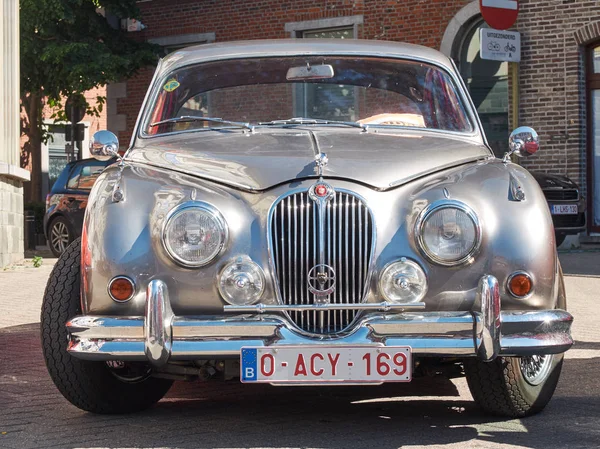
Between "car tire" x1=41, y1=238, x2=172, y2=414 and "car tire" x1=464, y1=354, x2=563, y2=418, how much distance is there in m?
1.50

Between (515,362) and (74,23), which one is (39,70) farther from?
(515,362)

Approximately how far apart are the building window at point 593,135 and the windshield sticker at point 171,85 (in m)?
14.0

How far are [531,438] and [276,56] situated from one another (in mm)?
2586

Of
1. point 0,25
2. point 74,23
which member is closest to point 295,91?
point 0,25

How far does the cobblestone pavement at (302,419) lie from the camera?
15.4 ft

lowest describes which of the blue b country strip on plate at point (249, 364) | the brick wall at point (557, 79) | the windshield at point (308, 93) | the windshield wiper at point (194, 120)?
the blue b country strip on plate at point (249, 364)

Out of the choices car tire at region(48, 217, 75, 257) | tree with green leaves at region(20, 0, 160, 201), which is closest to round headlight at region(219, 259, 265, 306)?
car tire at region(48, 217, 75, 257)

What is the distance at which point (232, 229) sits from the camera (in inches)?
181

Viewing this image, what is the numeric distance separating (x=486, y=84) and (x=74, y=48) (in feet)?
24.7

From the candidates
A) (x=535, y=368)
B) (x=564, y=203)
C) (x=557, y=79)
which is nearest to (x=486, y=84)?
(x=557, y=79)

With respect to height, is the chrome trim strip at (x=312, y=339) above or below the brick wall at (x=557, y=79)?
below

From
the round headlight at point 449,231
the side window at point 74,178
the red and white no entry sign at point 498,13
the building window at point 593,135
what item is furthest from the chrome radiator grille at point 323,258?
the building window at point 593,135

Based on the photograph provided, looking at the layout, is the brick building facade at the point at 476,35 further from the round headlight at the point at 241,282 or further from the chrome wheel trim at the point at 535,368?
the round headlight at the point at 241,282

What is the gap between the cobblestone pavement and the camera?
468cm
